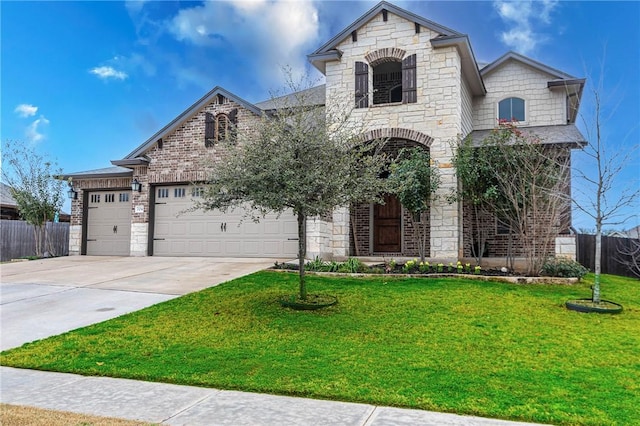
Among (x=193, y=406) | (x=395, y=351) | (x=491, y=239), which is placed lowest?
(x=193, y=406)

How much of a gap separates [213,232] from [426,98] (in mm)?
8018

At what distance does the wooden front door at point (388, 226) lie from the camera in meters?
15.9

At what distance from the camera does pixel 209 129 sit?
1586cm

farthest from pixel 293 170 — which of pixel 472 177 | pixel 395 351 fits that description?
pixel 472 177

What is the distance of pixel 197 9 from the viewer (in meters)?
15.8

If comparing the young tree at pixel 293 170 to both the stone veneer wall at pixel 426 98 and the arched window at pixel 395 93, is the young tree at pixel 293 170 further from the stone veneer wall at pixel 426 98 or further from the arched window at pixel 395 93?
the arched window at pixel 395 93

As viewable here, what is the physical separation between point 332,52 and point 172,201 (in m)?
7.41

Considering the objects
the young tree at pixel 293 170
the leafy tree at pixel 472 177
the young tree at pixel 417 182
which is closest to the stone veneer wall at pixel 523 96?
the leafy tree at pixel 472 177

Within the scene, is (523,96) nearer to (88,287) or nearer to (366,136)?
(366,136)

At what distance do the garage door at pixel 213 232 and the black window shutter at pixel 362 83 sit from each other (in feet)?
13.7

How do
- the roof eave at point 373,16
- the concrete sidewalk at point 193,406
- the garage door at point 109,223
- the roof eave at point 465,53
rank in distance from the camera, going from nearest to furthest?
the concrete sidewalk at point 193,406, the roof eave at point 465,53, the roof eave at point 373,16, the garage door at point 109,223

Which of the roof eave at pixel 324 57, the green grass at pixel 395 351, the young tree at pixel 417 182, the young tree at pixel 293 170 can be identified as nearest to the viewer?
the green grass at pixel 395 351

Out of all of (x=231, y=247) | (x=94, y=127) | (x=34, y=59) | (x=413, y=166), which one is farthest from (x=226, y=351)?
(x=34, y=59)

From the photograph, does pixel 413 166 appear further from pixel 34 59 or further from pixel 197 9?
pixel 34 59
